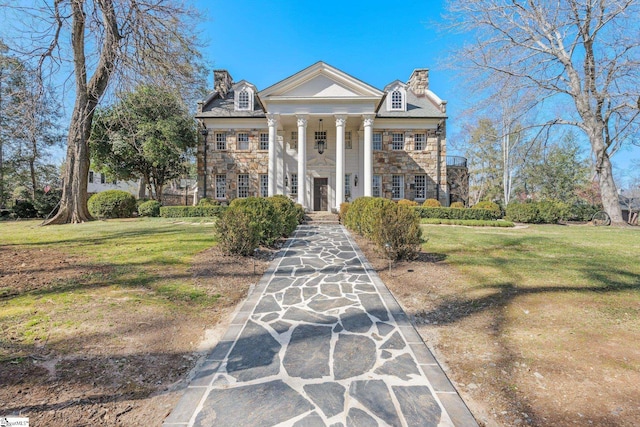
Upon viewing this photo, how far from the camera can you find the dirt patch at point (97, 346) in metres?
1.96

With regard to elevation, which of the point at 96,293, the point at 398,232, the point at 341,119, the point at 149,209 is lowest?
the point at 96,293

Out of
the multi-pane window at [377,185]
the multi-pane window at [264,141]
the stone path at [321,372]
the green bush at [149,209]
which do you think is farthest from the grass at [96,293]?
the multi-pane window at [377,185]

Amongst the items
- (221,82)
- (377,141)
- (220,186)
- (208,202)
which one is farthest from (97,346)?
(221,82)

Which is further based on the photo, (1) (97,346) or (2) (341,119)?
(2) (341,119)

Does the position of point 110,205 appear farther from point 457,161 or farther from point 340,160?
point 457,161

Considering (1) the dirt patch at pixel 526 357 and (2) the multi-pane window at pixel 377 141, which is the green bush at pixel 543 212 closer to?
(2) the multi-pane window at pixel 377 141

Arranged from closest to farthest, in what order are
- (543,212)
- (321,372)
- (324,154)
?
(321,372) < (543,212) < (324,154)

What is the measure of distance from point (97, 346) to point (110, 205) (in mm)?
16153

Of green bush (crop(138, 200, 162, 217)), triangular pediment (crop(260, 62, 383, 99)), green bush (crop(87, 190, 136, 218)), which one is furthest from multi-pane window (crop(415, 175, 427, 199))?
green bush (crop(87, 190, 136, 218))

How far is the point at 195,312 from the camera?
3592mm

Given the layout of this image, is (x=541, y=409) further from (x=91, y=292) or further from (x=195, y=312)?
(x=91, y=292)

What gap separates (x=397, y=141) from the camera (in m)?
19.6

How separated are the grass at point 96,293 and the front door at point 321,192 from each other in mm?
13096

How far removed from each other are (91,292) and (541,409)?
16.9 ft
